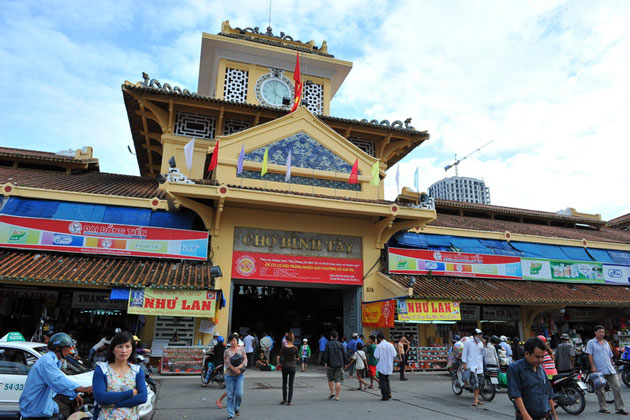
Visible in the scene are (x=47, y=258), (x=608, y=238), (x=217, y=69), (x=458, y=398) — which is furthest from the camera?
(x=608, y=238)

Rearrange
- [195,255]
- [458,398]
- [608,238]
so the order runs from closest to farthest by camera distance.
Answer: [458,398], [195,255], [608,238]

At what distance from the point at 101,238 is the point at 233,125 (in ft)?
24.7

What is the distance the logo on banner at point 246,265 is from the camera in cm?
1641

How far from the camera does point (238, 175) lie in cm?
1697

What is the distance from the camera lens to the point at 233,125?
19688 millimetres

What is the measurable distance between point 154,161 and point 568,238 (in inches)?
887

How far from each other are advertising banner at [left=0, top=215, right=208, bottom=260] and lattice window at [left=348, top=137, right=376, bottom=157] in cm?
865

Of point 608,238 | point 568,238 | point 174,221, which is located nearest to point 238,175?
point 174,221

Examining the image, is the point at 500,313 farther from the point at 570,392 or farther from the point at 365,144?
the point at 570,392

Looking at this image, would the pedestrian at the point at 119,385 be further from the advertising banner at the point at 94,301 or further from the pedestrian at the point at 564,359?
the advertising banner at the point at 94,301

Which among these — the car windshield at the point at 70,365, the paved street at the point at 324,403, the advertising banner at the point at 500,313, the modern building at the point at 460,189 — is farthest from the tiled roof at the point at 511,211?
the modern building at the point at 460,189

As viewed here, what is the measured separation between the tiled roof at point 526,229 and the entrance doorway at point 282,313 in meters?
7.73

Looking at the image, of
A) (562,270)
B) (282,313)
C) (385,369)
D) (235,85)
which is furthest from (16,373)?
(562,270)

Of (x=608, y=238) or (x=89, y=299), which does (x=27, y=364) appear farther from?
(x=608, y=238)
